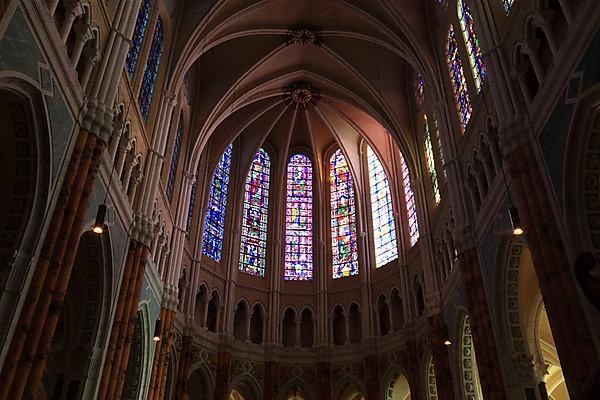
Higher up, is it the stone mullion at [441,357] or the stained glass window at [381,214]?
the stained glass window at [381,214]

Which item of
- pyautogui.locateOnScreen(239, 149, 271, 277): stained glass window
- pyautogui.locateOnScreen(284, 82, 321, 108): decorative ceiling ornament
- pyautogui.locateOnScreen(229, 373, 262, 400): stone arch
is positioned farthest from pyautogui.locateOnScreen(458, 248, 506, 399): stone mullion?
pyautogui.locateOnScreen(284, 82, 321, 108): decorative ceiling ornament

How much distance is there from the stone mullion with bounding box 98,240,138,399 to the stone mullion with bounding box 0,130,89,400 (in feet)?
16.6

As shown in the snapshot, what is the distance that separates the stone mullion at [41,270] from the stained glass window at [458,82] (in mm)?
12608

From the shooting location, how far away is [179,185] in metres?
25.3

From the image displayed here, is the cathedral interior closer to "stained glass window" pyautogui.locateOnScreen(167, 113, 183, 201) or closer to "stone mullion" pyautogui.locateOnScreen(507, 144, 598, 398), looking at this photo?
"stone mullion" pyautogui.locateOnScreen(507, 144, 598, 398)

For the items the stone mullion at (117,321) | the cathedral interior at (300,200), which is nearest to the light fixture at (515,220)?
the cathedral interior at (300,200)

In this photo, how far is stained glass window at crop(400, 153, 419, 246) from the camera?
2667 centimetres

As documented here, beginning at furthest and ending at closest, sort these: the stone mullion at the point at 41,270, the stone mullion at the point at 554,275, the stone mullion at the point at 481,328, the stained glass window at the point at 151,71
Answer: the stained glass window at the point at 151,71 < the stone mullion at the point at 481,328 < the stone mullion at the point at 554,275 < the stone mullion at the point at 41,270

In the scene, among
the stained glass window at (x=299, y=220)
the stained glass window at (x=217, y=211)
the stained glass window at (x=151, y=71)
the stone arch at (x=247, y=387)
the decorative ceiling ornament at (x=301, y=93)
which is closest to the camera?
the stained glass window at (x=151, y=71)

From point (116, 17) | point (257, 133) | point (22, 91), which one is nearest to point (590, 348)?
point (22, 91)

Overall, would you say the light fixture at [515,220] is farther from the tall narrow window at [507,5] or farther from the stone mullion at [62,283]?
the stone mullion at [62,283]

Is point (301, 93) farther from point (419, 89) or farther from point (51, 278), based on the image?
point (51, 278)

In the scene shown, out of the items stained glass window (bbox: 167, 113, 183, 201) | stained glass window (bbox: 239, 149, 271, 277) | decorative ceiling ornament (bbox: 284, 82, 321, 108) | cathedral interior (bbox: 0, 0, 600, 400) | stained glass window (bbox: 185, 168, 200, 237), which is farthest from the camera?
decorative ceiling ornament (bbox: 284, 82, 321, 108)

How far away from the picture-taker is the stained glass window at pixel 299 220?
30.5 metres
